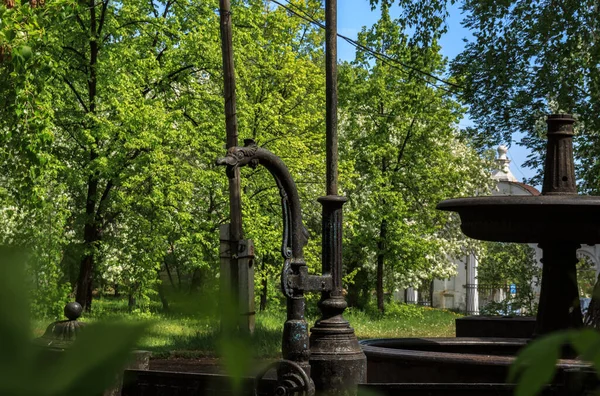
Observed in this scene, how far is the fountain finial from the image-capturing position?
328 inches

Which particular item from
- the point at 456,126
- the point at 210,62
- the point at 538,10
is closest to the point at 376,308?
the point at 456,126

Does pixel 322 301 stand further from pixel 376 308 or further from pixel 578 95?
pixel 376 308

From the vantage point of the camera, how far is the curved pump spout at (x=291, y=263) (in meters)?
8.08

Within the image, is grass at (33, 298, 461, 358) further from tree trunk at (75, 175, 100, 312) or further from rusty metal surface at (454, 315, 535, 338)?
rusty metal surface at (454, 315, 535, 338)

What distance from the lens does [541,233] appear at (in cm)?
804

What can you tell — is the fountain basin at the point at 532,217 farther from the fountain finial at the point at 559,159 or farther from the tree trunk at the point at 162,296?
the tree trunk at the point at 162,296

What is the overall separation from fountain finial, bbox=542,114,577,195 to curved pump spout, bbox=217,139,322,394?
2.31 meters

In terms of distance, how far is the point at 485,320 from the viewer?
12594mm

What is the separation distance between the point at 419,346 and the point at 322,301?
1.93m

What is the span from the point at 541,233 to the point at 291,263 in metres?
2.32

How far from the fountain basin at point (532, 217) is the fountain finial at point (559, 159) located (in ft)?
1.32

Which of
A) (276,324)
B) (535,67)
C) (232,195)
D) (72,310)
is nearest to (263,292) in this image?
(276,324)

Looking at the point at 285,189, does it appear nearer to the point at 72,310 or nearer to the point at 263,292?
the point at 72,310

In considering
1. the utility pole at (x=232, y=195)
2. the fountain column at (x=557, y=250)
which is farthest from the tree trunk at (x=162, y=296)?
the utility pole at (x=232, y=195)
